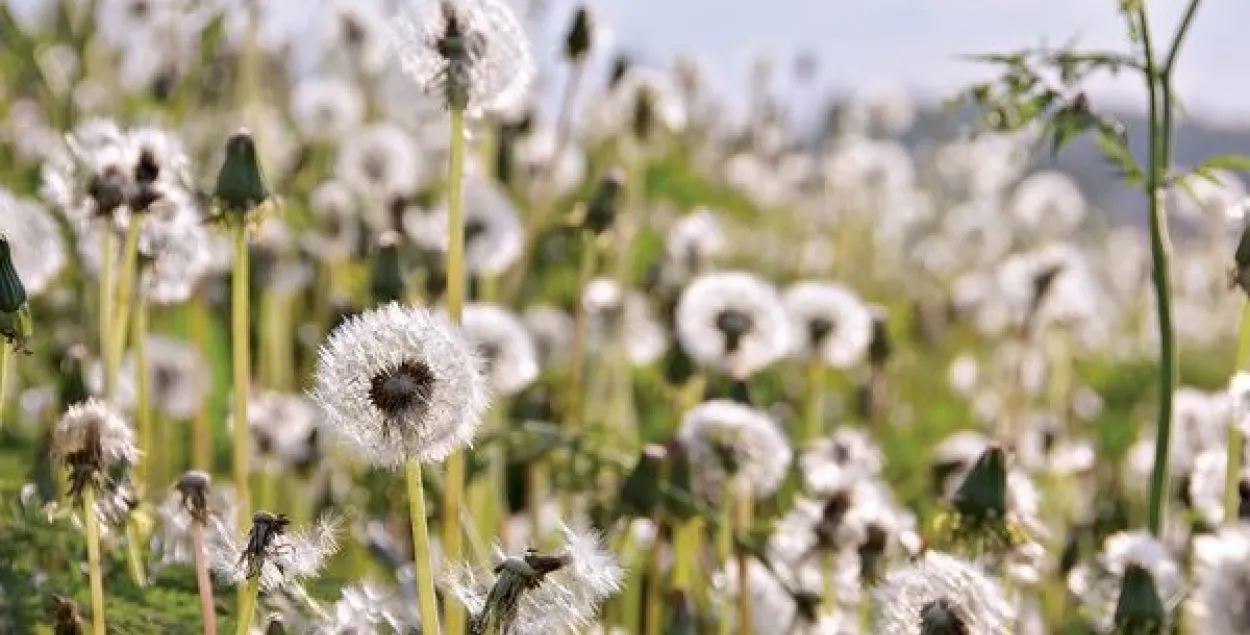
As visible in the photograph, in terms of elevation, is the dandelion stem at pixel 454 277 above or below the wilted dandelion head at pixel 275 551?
above

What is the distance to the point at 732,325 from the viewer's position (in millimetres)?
2623

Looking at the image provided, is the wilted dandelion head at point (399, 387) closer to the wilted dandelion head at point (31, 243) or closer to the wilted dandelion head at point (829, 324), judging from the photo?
the wilted dandelion head at point (31, 243)

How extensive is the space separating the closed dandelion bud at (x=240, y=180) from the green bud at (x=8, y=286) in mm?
257

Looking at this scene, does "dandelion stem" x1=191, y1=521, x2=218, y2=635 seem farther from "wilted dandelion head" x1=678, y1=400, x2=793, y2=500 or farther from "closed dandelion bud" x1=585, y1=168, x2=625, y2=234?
"closed dandelion bud" x1=585, y1=168, x2=625, y2=234

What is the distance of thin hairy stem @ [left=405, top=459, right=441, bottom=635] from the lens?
49.8 inches

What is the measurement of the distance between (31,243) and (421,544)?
0.78 m

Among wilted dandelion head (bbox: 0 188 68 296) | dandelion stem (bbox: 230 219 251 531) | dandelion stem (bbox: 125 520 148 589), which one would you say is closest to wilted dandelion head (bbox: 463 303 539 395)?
wilted dandelion head (bbox: 0 188 68 296)

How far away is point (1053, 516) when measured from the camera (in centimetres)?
304

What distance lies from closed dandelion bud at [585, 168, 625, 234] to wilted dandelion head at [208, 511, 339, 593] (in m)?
1.37

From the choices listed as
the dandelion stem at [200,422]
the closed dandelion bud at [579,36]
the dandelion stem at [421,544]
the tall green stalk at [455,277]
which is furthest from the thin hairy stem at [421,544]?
the closed dandelion bud at [579,36]

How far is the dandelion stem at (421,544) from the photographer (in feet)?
4.15

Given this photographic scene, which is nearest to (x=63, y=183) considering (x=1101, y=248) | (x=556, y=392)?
(x=556, y=392)

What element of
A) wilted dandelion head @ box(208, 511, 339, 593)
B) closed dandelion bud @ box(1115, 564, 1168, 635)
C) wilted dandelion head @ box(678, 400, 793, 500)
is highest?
wilted dandelion head @ box(678, 400, 793, 500)

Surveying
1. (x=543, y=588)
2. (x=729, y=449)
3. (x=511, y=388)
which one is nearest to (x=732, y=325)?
(x=511, y=388)
